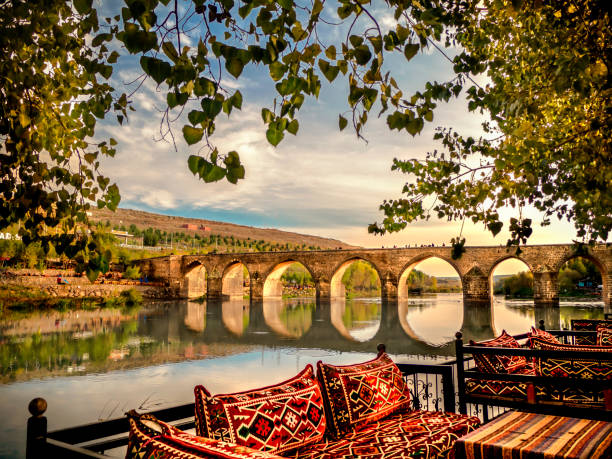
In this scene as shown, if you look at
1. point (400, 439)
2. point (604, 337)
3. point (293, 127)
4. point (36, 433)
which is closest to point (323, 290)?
point (604, 337)

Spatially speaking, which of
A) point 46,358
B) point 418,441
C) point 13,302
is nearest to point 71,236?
point 418,441

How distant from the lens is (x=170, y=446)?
54.4 inches

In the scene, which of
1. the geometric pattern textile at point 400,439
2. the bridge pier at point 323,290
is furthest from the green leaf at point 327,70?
the bridge pier at point 323,290

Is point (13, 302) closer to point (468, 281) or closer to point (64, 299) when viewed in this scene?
point (64, 299)

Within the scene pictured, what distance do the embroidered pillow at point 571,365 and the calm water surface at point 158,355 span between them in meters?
2.98

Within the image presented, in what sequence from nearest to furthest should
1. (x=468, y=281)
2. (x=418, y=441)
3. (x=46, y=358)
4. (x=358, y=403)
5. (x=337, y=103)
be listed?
(x=337, y=103) < (x=418, y=441) < (x=358, y=403) < (x=46, y=358) < (x=468, y=281)

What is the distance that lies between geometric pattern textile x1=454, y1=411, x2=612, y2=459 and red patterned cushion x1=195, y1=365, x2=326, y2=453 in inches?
29.1

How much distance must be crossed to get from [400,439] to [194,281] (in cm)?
3886

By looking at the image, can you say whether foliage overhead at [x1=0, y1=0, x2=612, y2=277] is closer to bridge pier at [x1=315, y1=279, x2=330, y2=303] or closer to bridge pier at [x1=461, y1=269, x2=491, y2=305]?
bridge pier at [x1=461, y1=269, x2=491, y2=305]

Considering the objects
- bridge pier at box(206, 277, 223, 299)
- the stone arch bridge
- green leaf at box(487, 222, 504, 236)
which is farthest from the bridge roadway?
bridge pier at box(206, 277, 223, 299)

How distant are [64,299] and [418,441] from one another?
26688mm

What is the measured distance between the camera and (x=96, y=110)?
2770 mm

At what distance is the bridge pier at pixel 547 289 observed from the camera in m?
26.1

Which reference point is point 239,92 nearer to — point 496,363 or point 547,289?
point 496,363
